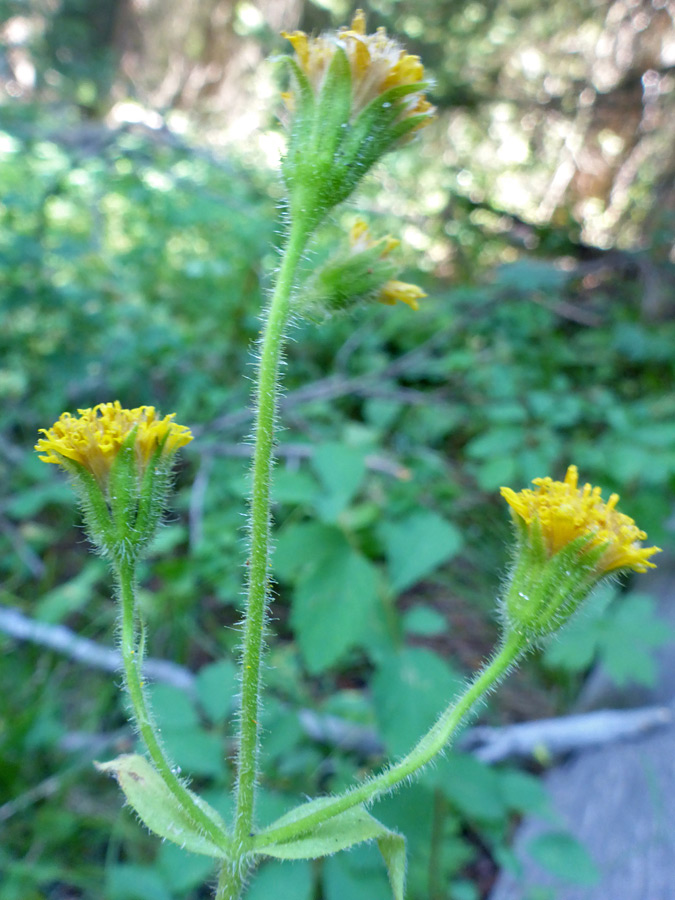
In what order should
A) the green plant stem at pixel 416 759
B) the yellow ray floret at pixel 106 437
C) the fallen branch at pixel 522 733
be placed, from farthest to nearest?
the fallen branch at pixel 522 733, the yellow ray floret at pixel 106 437, the green plant stem at pixel 416 759

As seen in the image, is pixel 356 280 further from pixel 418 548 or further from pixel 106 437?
pixel 418 548

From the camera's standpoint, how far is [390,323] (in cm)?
379

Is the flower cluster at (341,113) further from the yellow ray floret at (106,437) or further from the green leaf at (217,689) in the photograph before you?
the green leaf at (217,689)

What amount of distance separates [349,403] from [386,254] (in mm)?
2386

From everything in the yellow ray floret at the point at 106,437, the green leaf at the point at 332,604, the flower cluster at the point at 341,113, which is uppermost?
the flower cluster at the point at 341,113

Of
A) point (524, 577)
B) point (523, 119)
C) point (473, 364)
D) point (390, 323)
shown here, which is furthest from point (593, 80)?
point (524, 577)

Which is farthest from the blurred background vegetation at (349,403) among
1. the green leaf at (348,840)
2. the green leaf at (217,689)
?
the green leaf at (348,840)

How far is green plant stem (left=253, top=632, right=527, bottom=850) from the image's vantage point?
72 centimetres

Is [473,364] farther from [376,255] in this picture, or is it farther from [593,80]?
[593,80]

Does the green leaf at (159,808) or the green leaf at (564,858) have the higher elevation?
the green leaf at (159,808)

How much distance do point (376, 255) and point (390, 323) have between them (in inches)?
111

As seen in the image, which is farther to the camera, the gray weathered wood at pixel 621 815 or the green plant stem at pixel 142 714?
the gray weathered wood at pixel 621 815

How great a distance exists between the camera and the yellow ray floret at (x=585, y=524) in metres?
0.84

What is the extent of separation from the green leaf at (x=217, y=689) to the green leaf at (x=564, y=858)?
2.42 ft
